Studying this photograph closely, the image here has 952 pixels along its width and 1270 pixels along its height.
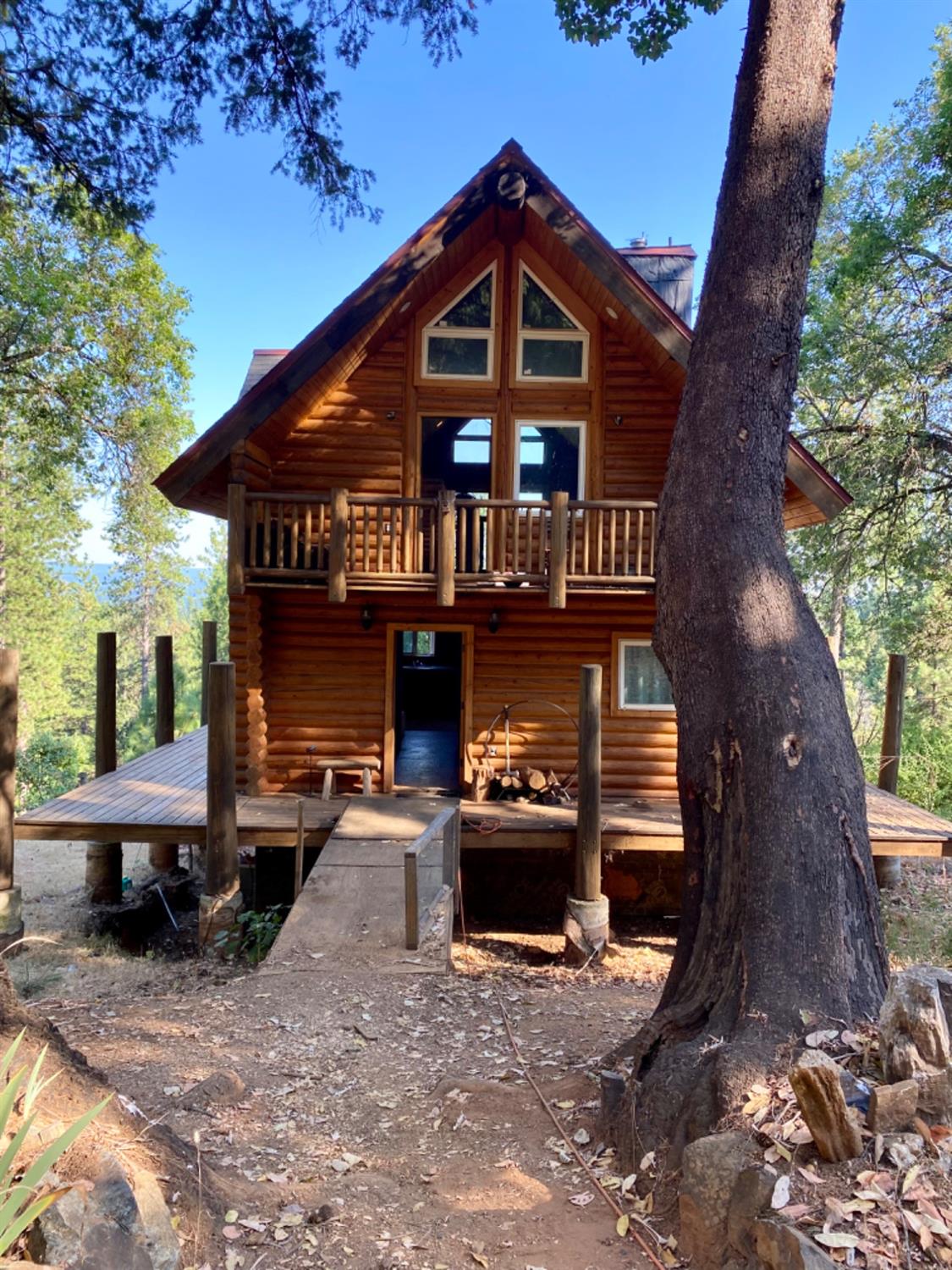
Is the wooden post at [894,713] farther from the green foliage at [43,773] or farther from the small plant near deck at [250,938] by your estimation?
the green foliage at [43,773]

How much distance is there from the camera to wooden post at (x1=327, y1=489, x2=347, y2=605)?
970cm

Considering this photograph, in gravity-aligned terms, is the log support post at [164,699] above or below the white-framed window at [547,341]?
below

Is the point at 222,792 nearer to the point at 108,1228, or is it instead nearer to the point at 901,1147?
the point at 108,1228

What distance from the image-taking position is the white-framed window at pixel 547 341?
36.5 ft

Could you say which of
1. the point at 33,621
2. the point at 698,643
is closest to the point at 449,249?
the point at 698,643

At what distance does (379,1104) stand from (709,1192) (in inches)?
84.7

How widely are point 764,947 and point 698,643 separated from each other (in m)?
1.56


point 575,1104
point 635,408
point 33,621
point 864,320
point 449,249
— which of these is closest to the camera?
point 575,1104

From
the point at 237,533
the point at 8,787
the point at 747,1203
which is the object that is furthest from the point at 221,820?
the point at 747,1203

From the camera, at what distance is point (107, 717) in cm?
1159

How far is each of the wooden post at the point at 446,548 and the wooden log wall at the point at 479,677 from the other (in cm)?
115

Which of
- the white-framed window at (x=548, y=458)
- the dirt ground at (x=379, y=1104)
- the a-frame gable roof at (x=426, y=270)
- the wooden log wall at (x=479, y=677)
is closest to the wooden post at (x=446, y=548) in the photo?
the wooden log wall at (x=479, y=677)

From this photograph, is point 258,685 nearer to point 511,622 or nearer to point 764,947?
point 511,622

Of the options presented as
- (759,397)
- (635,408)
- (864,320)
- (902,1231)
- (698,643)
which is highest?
(864,320)
